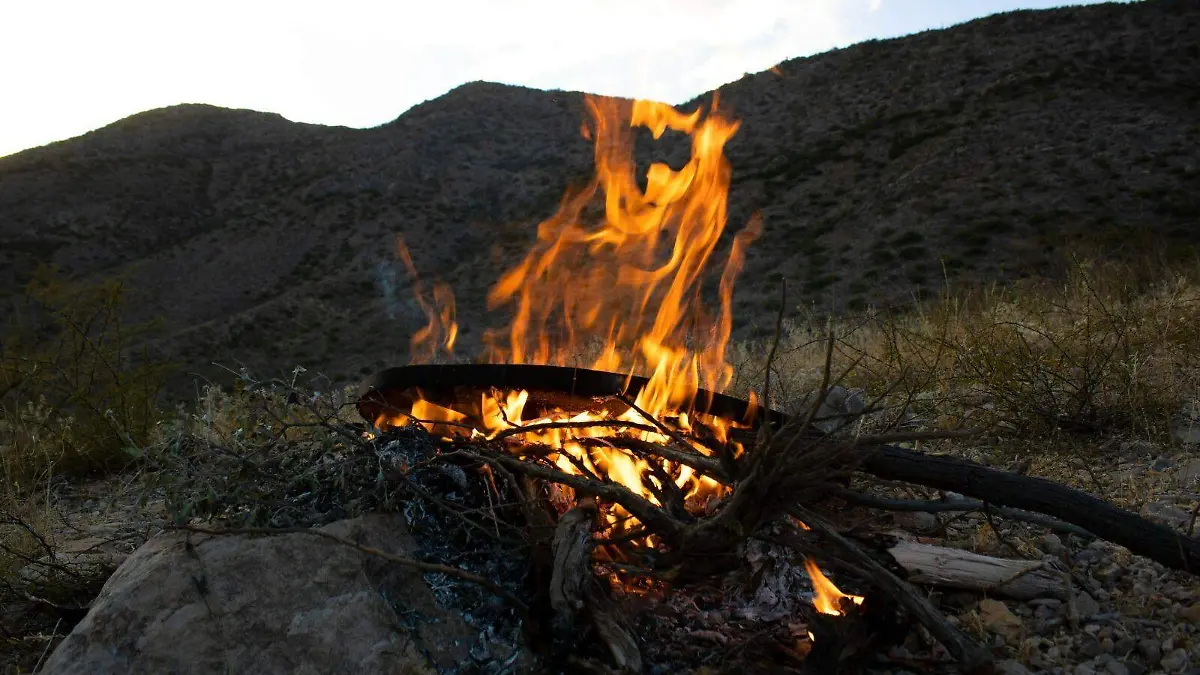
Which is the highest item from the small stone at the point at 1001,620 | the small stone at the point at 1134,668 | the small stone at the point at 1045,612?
the small stone at the point at 1134,668

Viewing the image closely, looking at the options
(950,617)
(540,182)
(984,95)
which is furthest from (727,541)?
(540,182)

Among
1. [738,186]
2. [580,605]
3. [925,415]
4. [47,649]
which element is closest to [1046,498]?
[580,605]

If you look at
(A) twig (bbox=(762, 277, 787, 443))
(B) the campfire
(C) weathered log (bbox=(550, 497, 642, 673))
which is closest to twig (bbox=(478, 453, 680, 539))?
(B) the campfire

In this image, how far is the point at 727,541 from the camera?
2158 mm

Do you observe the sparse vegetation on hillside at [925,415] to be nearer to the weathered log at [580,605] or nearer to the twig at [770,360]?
the twig at [770,360]

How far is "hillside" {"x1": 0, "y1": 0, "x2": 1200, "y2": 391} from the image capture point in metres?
19.4

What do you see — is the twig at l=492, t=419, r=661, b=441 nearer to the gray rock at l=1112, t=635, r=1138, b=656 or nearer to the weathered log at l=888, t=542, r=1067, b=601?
the weathered log at l=888, t=542, r=1067, b=601

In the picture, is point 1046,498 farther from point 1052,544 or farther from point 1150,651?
point 1052,544

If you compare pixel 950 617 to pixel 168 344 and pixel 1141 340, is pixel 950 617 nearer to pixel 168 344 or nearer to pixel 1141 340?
pixel 1141 340

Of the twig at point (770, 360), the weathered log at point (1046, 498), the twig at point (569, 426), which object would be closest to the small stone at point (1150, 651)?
the weathered log at point (1046, 498)

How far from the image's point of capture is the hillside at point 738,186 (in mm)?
19422

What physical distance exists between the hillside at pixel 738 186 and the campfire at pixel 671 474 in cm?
1354

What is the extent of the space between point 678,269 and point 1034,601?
76.9 inches

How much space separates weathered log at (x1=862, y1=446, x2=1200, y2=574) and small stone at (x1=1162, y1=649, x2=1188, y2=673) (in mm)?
227
